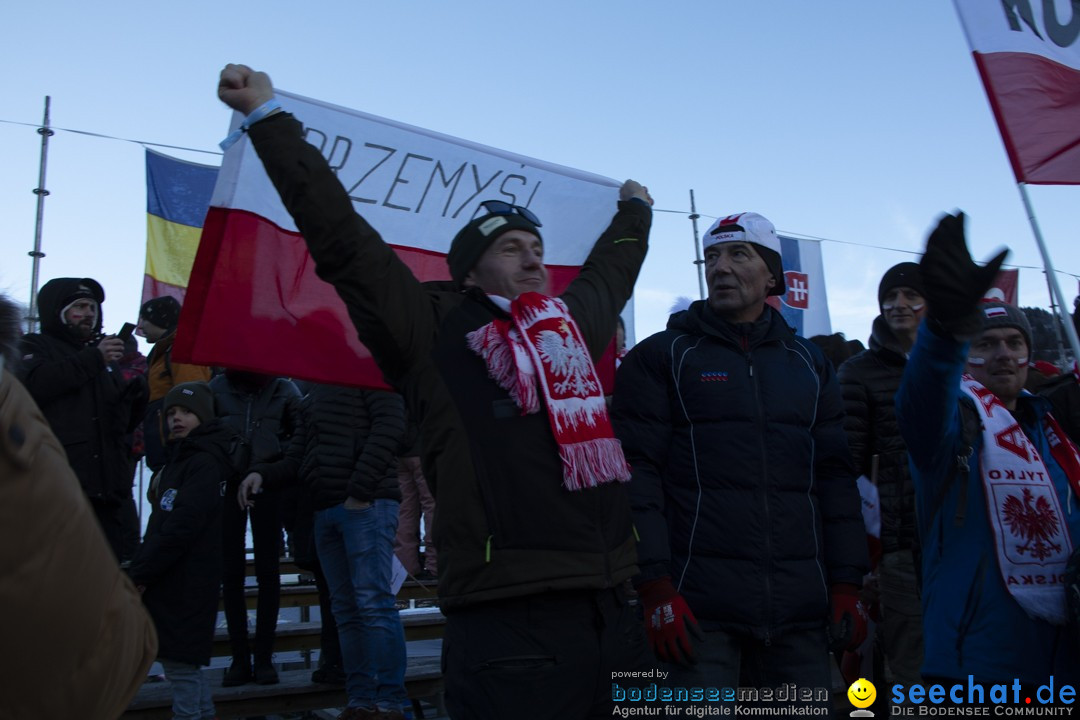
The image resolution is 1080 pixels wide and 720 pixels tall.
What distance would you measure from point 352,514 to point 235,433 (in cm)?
85

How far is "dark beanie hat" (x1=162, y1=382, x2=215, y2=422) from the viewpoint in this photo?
5.02 m

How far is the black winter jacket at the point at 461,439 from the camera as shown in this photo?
252 centimetres

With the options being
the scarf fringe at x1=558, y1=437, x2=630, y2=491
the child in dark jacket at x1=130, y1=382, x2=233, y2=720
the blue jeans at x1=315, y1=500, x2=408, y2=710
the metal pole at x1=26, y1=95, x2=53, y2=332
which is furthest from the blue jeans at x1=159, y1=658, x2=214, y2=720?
the metal pole at x1=26, y1=95, x2=53, y2=332

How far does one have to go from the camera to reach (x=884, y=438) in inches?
166

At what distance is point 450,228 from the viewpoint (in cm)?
434

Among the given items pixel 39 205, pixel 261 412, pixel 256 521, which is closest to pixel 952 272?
pixel 256 521

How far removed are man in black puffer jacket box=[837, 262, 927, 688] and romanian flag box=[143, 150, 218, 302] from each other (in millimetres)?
7156

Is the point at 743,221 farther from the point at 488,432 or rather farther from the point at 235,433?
the point at 235,433

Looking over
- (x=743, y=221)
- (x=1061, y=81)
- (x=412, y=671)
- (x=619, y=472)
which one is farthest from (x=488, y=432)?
(x=412, y=671)

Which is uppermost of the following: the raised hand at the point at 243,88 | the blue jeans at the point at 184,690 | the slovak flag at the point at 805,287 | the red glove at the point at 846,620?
the slovak flag at the point at 805,287

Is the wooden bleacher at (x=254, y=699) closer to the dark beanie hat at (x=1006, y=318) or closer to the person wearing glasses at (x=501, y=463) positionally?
the person wearing glasses at (x=501, y=463)

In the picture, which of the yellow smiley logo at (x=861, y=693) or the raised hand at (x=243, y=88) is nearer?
the raised hand at (x=243, y=88)

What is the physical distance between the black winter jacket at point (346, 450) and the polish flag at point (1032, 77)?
10.3 feet

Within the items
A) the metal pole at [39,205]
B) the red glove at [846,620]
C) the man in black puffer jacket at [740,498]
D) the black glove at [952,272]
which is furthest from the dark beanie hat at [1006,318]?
the metal pole at [39,205]
